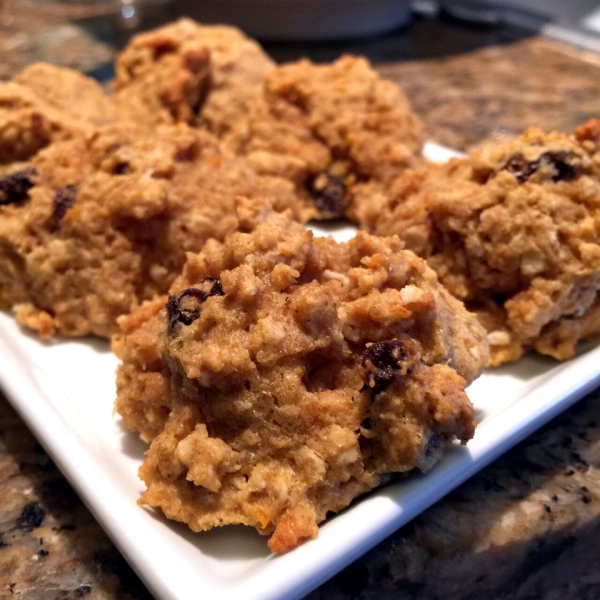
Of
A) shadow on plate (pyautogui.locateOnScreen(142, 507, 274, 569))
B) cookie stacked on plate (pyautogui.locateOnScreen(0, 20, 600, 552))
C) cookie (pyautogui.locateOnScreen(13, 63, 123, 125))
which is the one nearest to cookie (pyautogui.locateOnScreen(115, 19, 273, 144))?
cookie stacked on plate (pyautogui.locateOnScreen(0, 20, 600, 552))

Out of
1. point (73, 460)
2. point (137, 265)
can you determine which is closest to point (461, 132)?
point (137, 265)

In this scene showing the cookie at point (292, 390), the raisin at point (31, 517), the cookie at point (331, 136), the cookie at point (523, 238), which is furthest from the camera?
the cookie at point (331, 136)

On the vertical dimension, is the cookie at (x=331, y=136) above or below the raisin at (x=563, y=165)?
below

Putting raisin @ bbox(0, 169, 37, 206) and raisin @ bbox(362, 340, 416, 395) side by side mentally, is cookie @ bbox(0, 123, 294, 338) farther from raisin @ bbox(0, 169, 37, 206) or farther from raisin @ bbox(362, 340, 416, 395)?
raisin @ bbox(362, 340, 416, 395)

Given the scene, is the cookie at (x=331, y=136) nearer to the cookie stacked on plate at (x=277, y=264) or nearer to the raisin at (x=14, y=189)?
the cookie stacked on plate at (x=277, y=264)

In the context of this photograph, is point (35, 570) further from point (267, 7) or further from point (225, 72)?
point (267, 7)

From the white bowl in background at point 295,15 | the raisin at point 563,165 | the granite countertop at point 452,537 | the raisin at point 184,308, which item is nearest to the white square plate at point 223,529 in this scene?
the granite countertop at point 452,537
